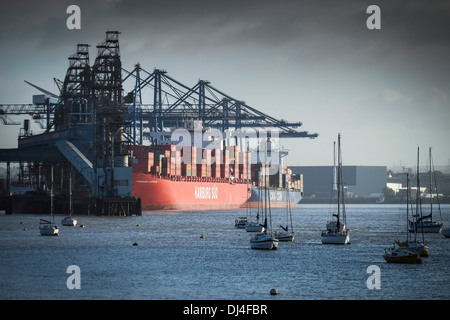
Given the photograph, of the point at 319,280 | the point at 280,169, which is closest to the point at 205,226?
the point at 319,280

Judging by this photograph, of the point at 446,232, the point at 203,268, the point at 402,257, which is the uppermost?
the point at 446,232

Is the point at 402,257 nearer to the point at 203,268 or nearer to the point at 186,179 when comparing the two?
the point at 203,268

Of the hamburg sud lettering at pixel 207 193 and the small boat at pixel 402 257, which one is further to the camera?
the hamburg sud lettering at pixel 207 193

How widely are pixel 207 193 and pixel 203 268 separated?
9233cm

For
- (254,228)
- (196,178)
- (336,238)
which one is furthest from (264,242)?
(196,178)

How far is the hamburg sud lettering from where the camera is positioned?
5433 inches

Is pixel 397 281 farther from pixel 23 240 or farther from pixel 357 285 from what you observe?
pixel 23 240

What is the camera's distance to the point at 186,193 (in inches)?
5236

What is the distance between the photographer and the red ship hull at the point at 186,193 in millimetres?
120125

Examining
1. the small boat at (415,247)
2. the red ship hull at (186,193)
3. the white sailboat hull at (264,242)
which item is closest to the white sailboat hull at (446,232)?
the small boat at (415,247)

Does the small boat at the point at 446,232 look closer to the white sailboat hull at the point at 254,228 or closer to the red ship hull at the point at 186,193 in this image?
the white sailboat hull at the point at 254,228

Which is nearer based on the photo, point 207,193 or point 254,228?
point 254,228
